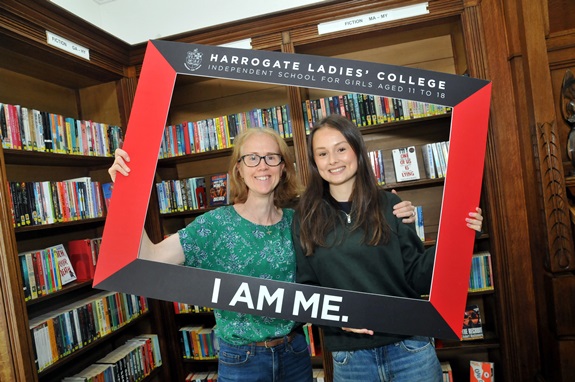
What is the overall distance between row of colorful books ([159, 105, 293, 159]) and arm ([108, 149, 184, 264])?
1.36 metres

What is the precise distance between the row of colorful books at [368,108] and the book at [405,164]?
0.69ft

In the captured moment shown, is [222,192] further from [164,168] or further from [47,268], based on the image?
[47,268]

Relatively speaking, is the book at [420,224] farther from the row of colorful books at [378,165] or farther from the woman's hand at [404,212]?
the woman's hand at [404,212]

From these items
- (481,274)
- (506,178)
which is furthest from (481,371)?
(506,178)

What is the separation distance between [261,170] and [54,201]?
1.41 metres

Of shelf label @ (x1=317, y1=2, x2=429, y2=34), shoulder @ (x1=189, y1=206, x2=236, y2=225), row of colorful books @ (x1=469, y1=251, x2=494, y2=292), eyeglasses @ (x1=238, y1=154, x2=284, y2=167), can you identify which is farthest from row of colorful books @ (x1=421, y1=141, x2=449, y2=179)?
shoulder @ (x1=189, y1=206, x2=236, y2=225)

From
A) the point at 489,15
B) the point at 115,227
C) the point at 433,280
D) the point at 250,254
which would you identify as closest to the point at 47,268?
the point at 115,227

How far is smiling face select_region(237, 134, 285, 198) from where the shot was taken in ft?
4.23

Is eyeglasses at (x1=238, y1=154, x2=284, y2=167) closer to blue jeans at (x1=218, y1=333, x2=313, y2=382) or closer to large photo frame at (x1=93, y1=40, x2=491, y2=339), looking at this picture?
large photo frame at (x1=93, y1=40, x2=491, y2=339)

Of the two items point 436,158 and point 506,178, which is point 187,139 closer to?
point 436,158

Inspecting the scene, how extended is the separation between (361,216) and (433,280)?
281mm

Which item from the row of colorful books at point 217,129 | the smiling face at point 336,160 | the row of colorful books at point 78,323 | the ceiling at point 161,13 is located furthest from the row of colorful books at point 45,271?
the ceiling at point 161,13

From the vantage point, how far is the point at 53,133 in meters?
2.06

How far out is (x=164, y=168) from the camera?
271 centimetres
